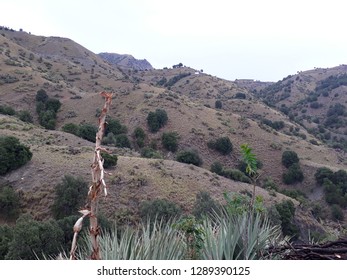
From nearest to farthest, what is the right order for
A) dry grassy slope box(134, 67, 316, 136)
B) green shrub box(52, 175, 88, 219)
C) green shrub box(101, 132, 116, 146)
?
green shrub box(52, 175, 88, 219) < green shrub box(101, 132, 116, 146) < dry grassy slope box(134, 67, 316, 136)

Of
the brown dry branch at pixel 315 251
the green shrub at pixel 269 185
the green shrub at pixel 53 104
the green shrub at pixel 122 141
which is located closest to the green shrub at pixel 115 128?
the green shrub at pixel 122 141

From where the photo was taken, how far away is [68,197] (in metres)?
19.6

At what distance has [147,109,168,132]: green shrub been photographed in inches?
1649

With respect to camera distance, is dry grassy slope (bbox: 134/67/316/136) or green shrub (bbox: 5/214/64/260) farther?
dry grassy slope (bbox: 134/67/316/136)

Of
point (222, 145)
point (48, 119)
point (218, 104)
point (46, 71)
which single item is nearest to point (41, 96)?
point (48, 119)

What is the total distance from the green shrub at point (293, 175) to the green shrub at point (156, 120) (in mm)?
14951

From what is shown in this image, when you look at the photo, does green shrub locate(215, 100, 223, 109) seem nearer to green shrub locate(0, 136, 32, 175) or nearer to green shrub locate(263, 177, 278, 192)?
green shrub locate(263, 177, 278, 192)

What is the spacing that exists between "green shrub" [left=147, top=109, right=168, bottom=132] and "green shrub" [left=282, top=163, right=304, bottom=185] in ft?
49.1

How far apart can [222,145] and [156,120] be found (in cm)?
814

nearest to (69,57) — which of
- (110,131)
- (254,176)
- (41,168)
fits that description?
(110,131)

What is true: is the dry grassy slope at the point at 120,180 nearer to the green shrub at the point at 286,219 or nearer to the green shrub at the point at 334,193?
the green shrub at the point at 286,219

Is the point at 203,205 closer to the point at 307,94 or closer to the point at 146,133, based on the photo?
the point at 146,133

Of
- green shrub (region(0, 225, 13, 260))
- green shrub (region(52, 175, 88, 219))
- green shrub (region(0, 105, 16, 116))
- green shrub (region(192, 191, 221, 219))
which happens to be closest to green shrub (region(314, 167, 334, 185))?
green shrub (region(192, 191, 221, 219))

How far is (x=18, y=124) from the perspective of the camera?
34.3 metres
